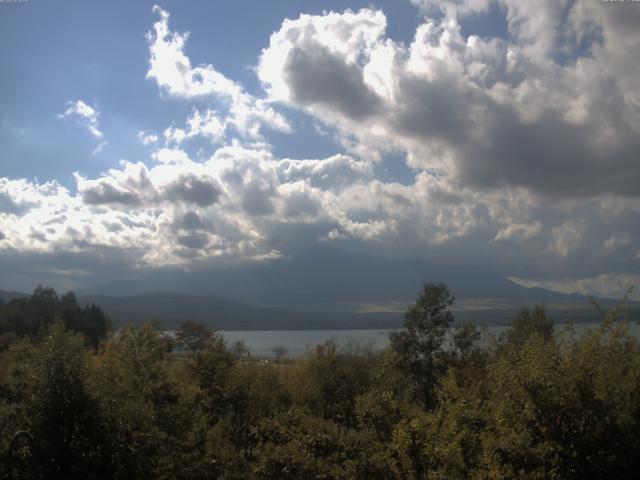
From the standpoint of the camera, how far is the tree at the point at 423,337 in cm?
3650

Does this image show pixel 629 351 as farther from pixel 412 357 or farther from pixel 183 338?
pixel 183 338

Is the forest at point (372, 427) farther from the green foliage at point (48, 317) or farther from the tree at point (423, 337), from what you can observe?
the green foliage at point (48, 317)

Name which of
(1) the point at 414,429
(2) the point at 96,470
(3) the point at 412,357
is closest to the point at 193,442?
(2) the point at 96,470

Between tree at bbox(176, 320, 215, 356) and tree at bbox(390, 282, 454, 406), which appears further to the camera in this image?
tree at bbox(176, 320, 215, 356)

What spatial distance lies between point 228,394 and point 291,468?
47.1 ft

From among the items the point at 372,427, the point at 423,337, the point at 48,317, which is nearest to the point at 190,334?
the point at 48,317

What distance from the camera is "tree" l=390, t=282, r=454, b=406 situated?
120ft

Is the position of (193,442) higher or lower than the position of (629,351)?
lower

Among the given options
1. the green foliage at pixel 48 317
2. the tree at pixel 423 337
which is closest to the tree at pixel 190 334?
the green foliage at pixel 48 317

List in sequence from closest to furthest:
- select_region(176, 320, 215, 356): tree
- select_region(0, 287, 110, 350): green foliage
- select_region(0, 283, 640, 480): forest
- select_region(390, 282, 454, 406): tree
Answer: select_region(0, 283, 640, 480): forest
select_region(390, 282, 454, 406): tree
select_region(176, 320, 215, 356): tree
select_region(0, 287, 110, 350): green foliage

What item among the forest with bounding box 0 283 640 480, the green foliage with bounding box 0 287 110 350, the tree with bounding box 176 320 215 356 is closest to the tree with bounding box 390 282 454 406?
the forest with bounding box 0 283 640 480

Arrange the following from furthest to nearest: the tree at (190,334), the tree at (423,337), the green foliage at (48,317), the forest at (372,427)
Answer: the green foliage at (48,317) < the tree at (190,334) < the tree at (423,337) < the forest at (372,427)

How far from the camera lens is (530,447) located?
38.6ft

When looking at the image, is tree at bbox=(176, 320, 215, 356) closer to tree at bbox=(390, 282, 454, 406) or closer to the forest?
tree at bbox=(390, 282, 454, 406)
